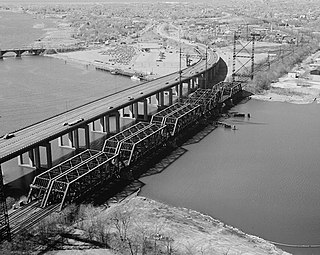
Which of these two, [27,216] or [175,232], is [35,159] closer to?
[27,216]

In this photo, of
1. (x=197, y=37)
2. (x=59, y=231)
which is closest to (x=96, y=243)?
(x=59, y=231)

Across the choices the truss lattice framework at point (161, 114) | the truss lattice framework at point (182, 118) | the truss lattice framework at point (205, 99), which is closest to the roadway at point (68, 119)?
the truss lattice framework at point (161, 114)

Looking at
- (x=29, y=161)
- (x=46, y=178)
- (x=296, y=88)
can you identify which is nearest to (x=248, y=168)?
(x=46, y=178)

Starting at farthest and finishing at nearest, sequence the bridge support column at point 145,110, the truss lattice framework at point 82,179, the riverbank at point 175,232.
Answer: the bridge support column at point 145,110, the truss lattice framework at point 82,179, the riverbank at point 175,232

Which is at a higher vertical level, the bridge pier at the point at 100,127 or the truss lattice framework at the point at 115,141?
the truss lattice framework at the point at 115,141

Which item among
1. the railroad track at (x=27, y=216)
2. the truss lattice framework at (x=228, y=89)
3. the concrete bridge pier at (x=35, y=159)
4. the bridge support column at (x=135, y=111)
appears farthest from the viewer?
the truss lattice framework at (x=228, y=89)

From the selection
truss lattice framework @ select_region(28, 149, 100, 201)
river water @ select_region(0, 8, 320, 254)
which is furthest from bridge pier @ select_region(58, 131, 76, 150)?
truss lattice framework @ select_region(28, 149, 100, 201)

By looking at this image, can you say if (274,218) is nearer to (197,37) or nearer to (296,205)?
(296,205)

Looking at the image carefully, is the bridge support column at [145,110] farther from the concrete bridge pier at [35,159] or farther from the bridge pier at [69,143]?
the concrete bridge pier at [35,159]
